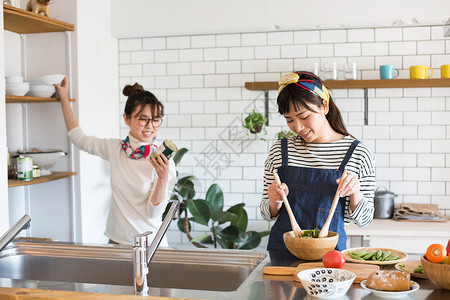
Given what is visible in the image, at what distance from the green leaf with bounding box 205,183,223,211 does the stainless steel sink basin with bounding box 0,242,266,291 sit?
1.96 meters

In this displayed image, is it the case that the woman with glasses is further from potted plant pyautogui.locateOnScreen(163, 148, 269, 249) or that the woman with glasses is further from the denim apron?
potted plant pyautogui.locateOnScreen(163, 148, 269, 249)

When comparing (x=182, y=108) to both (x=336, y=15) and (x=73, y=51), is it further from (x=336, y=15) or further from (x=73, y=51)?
(x=336, y=15)

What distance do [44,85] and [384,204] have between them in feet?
8.82

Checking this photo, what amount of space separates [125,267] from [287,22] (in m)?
2.73

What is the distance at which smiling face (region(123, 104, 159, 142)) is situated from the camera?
10.2 feet

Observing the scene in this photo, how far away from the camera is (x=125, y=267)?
2.37 meters

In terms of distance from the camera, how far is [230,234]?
4.27 m

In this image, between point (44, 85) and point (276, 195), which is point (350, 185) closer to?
point (276, 195)

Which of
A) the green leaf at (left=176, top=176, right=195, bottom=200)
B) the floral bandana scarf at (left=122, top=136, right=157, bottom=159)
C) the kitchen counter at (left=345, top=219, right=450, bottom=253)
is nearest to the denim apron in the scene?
the floral bandana scarf at (left=122, top=136, right=157, bottom=159)

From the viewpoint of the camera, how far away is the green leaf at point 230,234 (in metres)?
4.26

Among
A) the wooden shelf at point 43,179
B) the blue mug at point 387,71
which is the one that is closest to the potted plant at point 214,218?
the wooden shelf at point 43,179

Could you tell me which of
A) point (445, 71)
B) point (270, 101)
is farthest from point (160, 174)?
point (445, 71)

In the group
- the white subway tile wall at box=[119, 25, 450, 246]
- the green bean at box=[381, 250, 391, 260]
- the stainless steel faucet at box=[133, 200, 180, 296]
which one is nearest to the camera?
the stainless steel faucet at box=[133, 200, 180, 296]

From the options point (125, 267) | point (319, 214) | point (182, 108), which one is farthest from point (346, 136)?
point (182, 108)
